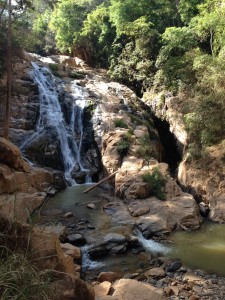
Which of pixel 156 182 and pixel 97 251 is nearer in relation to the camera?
pixel 97 251

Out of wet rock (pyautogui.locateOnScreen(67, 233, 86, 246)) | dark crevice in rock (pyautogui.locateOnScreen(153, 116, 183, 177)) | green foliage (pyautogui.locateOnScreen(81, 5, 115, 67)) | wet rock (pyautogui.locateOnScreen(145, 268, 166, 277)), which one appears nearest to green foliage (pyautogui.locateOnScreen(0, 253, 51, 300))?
wet rock (pyautogui.locateOnScreen(145, 268, 166, 277))

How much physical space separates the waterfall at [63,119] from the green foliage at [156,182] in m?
4.58

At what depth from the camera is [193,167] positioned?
1348 centimetres

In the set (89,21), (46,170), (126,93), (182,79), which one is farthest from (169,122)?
(89,21)

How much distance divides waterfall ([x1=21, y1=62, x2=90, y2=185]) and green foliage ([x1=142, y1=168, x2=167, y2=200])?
15.0 feet

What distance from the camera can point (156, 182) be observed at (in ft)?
39.1

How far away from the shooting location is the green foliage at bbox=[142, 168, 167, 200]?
1170 centimetres

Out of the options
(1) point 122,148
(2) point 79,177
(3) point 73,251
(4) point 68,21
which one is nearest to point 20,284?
(3) point 73,251

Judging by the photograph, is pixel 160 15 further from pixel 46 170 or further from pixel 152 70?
pixel 46 170

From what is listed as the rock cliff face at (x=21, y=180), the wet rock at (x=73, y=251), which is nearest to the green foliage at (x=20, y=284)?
the wet rock at (x=73, y=251)

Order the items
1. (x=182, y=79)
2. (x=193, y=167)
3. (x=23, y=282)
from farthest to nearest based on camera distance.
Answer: (x=182, y=79) → (x=193, y=167) → (x=23, y=282)

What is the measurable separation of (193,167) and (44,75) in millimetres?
14378

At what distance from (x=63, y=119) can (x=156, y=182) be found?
29.0ft

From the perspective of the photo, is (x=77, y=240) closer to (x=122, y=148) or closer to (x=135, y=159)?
(x=135, y=159)
